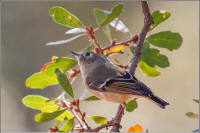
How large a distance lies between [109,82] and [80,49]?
8.38 ft

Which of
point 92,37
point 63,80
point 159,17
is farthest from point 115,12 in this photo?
point 63,80

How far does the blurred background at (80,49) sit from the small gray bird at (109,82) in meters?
1.72

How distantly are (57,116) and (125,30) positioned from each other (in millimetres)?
766

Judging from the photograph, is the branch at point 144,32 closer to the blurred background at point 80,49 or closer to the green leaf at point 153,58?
the green leaf at point 153,58

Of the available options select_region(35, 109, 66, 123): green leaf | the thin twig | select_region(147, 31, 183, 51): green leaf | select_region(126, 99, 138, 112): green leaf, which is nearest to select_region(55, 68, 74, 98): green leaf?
select_region(35, 109, 66, 123): green leaf

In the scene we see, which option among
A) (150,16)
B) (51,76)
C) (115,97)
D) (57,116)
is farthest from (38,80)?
(150,16)

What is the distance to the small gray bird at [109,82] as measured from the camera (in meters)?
2.12

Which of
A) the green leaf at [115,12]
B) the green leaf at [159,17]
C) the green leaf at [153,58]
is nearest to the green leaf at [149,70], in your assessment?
the green leaf at [153,58]

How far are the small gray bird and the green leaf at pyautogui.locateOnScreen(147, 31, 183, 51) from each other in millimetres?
274

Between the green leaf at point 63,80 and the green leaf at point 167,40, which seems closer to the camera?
the green leaf at point 63,80

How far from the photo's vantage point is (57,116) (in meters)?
1.80

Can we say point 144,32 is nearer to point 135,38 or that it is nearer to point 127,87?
point 135,38

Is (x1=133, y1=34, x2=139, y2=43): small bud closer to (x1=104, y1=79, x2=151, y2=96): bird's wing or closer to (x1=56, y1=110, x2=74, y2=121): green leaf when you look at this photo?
(x1=104, y1=79, x2=151, y2=96): bird's wing

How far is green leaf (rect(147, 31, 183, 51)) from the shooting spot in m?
2.11
